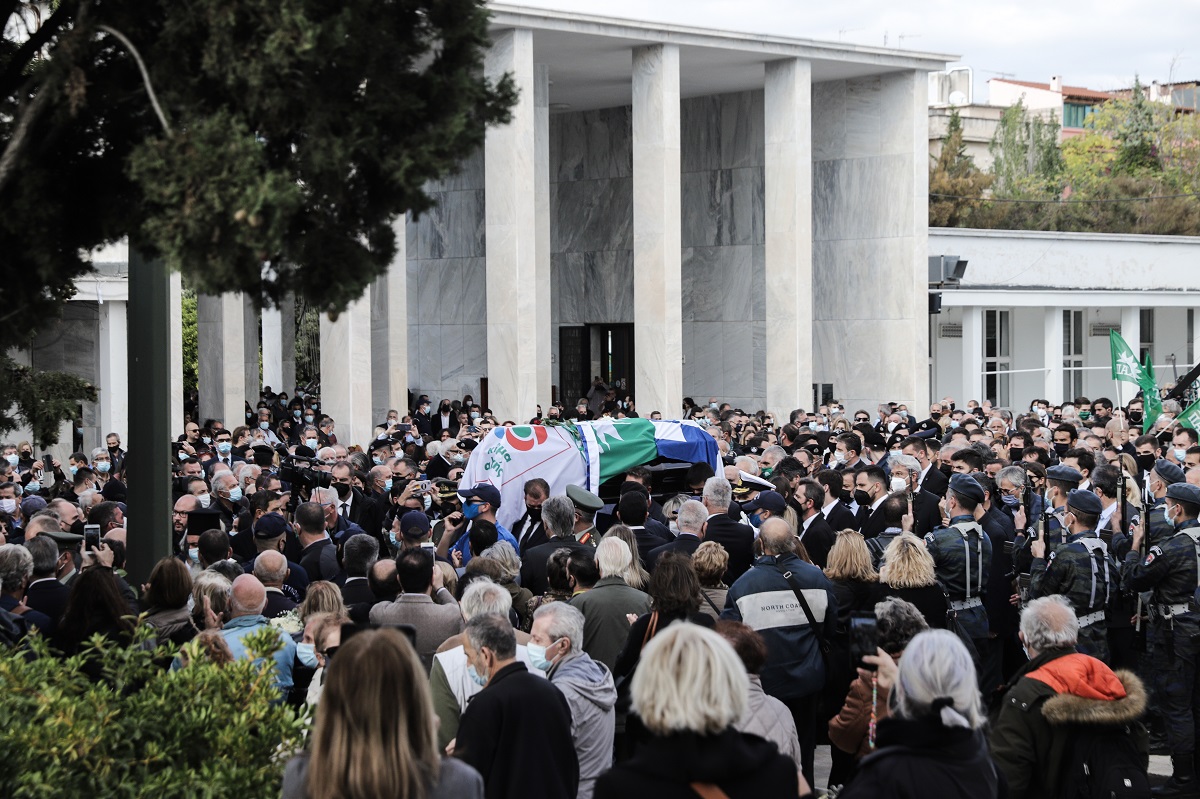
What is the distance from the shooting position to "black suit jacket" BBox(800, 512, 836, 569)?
10.8 m

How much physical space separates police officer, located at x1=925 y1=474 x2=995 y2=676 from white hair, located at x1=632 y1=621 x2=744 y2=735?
5.71 m

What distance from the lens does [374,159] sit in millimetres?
4617

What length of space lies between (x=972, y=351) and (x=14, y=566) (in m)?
33.0

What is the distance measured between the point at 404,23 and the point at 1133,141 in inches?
2772

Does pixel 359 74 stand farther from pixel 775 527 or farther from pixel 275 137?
pixel 775 527

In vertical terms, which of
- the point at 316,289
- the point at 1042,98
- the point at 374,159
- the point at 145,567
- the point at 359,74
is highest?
the point at 1042,98

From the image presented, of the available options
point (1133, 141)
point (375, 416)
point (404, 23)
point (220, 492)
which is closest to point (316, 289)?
point (404, 23)

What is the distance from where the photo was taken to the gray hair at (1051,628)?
6367 millimetres

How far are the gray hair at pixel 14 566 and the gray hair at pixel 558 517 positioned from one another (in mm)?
3386

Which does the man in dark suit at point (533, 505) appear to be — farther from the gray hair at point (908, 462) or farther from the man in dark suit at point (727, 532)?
the gray hair at point (908, 462)

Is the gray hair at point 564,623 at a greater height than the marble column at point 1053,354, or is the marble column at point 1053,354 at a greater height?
the marble column at point 1053,354

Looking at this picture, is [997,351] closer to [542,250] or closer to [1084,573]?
[542,250]

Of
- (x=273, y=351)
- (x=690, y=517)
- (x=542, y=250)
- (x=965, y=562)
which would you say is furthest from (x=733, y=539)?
(x=273, y=351)

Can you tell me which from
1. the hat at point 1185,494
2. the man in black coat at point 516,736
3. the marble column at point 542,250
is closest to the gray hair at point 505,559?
the man in black coat at point 516,736
